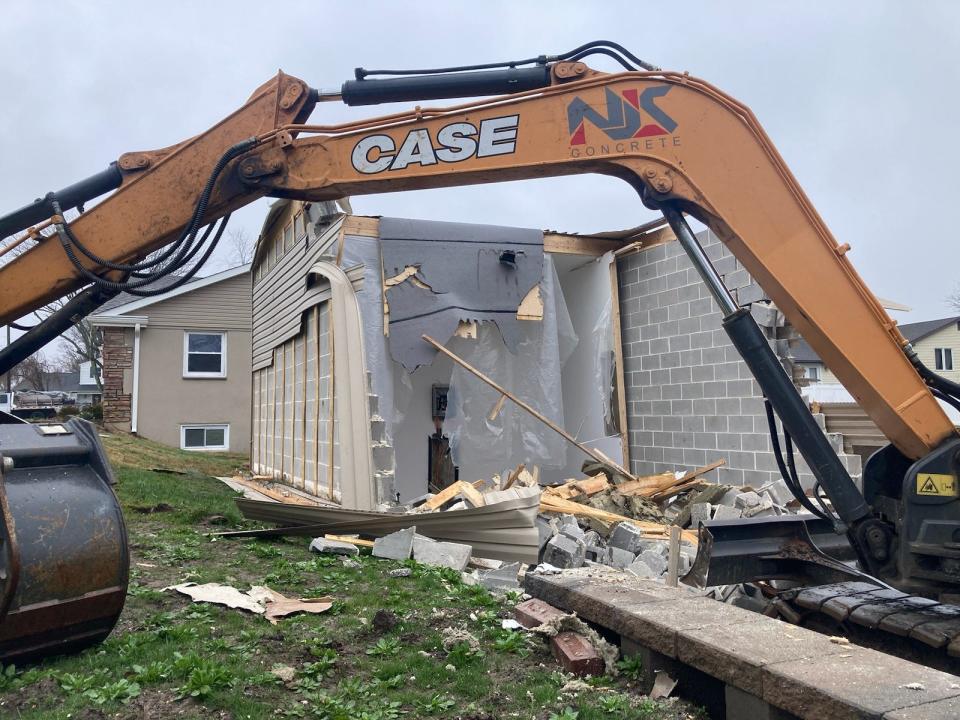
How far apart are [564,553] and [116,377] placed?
1827 cm

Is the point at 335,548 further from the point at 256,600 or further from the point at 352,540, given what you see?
the point at 256,600

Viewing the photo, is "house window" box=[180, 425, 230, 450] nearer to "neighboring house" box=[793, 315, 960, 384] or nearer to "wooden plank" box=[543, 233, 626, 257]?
"wooden plank" box=[543, 233, 626, 257]

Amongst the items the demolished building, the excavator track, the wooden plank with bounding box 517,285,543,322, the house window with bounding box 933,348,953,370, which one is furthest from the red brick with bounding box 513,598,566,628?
the house window with bounding box 933,348,953,370

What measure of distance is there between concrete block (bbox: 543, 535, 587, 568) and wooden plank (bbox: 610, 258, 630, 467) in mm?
4723

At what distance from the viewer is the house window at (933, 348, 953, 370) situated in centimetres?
4109

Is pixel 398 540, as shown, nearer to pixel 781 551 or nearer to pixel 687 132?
pixel 781 551

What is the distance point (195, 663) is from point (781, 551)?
3803 mm

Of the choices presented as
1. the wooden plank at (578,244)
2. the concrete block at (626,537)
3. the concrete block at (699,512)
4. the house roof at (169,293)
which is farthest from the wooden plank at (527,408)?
the house roof at (169,293)

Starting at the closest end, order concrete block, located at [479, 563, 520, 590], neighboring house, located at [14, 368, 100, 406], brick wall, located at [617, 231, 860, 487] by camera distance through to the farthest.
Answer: concrete block, located at [479, 563, 520, 590] < brick wall, located at [617, 231, 860, 487] < neighboring house, located at [14, 368, 100, 406]

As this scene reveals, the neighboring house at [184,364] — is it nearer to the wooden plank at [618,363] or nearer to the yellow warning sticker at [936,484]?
the wooden plank at [618,363]

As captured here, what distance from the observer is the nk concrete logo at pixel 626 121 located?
4.77 meters

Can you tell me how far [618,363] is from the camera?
11852 mm

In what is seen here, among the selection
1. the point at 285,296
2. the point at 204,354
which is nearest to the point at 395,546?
the point at 285,296

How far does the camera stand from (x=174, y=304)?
2269 cm
